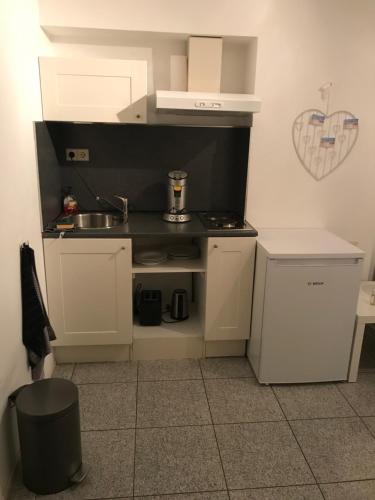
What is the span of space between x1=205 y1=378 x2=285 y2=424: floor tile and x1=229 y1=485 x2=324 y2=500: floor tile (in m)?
0.43

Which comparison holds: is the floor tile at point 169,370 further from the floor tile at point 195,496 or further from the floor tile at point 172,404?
the floor tile at point 195,496

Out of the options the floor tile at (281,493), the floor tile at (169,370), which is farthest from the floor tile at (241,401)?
the floor tile at (281,493)

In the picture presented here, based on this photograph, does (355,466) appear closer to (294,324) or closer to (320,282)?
(294,324)

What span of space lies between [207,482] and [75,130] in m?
2.23

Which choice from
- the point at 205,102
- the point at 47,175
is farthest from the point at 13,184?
the point at 205,102

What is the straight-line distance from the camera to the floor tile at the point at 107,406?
2.09 metres

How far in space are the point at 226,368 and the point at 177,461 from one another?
0.84 meters

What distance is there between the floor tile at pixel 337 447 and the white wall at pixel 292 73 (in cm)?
134

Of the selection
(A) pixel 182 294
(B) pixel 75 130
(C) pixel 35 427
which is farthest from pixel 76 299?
(B) pixel 75 130

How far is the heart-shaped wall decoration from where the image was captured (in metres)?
2.70

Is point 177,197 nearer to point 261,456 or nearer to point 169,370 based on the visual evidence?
point 169,370

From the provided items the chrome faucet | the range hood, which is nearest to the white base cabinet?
the chrome faucet

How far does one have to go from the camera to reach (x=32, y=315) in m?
1.93

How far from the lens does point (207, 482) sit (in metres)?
1.76
